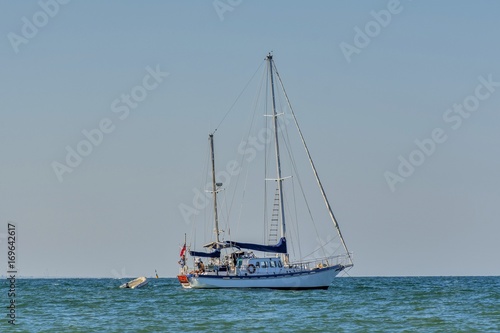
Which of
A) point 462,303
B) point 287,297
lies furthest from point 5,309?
point 462,303

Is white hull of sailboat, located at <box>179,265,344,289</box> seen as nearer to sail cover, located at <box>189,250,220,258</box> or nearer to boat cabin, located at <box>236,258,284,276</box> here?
boat cabin, located at <box>236,258,284,276</box>

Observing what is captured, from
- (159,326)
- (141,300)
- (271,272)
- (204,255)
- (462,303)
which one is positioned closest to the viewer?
(159,326)

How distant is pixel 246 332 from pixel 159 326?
19.7ft

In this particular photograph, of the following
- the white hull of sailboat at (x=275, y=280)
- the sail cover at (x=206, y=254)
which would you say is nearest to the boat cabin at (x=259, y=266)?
the white hull of sailboat at (x=275, y=280)

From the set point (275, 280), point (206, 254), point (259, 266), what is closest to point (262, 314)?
point (275, 280)

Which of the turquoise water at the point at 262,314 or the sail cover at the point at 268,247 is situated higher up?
the sail cover at the point at 268,247

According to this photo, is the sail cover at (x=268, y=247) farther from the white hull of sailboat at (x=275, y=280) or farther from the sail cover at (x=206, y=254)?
the sail cover at (x=206, y=254)

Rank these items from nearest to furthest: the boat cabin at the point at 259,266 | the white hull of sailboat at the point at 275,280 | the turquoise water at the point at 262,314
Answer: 1. the turquoise water at the point at 262,314
2. the white hull of sailboat at the point at 275,280
3. the boat cabin at the point at 259,266

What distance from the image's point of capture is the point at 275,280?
89562mm

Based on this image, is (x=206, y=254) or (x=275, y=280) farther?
(x=206, y=254)

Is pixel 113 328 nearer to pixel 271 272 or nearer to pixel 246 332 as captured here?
pixel 246 332

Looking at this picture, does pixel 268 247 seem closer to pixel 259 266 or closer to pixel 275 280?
pixel 259 266

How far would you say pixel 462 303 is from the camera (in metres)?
A: 76.6

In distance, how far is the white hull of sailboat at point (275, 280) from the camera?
294 ft
